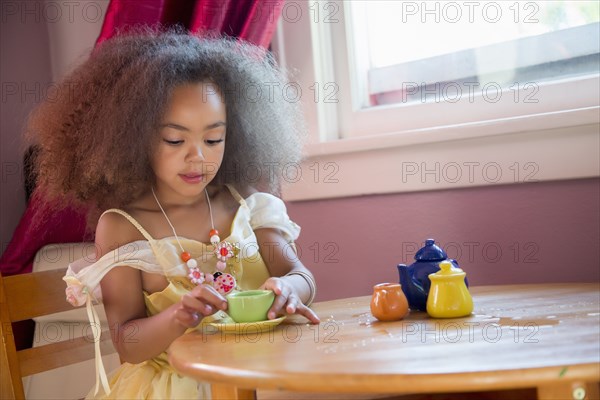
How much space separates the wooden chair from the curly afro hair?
0.63 feet

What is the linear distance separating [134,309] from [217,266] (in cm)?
18

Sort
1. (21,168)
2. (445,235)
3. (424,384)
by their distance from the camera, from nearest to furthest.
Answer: (424,384), (445,235), (21,168)

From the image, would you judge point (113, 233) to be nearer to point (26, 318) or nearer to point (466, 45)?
point (26, 318)

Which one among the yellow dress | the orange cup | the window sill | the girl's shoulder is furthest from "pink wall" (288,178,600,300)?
the girl's shoulder

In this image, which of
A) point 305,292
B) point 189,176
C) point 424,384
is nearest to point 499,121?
point 305,292

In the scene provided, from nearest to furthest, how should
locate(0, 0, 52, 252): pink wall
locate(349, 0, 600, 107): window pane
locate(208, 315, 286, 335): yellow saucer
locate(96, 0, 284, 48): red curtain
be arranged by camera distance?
locate(208, 315, 286, 335): yellow saucer
locate(349, 0, 600, 107): window pane
locate(96, 0, 284, 48): red curtain
locate(0, 0, 52, 252): pink wall

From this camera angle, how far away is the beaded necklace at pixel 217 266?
1.35 metres

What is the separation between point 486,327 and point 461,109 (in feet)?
2.66

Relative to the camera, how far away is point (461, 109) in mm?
1706

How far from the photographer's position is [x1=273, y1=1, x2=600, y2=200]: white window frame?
58.1 inches

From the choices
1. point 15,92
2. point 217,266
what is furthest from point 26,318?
point 15,92

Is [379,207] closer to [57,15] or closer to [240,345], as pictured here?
[240,345]

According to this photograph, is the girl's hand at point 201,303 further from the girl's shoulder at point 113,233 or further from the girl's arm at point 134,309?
the girl's shoulder at point 113,233

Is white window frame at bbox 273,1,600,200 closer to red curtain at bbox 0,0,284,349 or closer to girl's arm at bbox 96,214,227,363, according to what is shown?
red curtain at bbox 0,0,284,349
